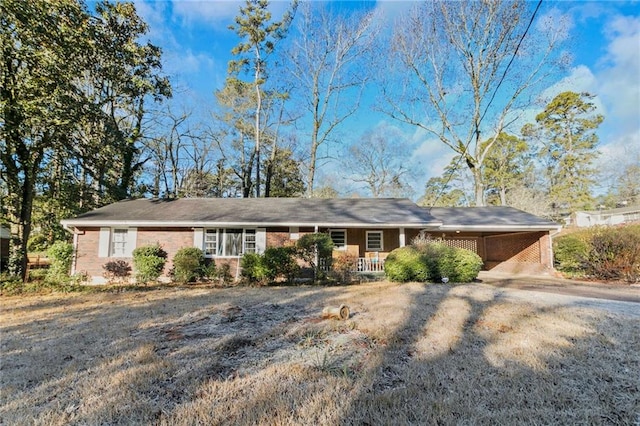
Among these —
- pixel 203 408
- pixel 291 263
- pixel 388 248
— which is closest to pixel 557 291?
pixel 388 248

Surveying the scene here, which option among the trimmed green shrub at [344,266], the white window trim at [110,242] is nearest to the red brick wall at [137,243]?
the white window trim at [110,242]

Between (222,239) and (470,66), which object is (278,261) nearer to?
(222,239)

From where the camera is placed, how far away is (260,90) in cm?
2216

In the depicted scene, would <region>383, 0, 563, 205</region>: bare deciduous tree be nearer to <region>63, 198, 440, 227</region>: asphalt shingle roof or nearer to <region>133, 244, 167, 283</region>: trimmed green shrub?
<region>63, 198, 440, 227</region>: asphalt shingle roof

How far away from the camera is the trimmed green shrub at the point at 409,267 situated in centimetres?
1031

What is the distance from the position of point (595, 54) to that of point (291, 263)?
14043mm

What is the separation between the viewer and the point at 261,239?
1316cm

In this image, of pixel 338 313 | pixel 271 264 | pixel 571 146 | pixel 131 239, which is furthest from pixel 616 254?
pixel 571 146

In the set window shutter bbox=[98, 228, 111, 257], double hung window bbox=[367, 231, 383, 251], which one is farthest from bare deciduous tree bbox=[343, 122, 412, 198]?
window shutter bbox=[98, 228, 111, 257]

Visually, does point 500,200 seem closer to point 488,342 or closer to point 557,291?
point 557,291

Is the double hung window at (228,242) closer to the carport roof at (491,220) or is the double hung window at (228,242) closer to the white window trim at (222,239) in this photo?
the white window trim at (222,239)

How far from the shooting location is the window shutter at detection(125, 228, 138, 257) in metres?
12.8

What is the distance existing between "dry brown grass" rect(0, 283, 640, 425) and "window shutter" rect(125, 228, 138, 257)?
667 cm

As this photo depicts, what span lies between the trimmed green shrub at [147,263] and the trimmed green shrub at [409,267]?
344 inches
